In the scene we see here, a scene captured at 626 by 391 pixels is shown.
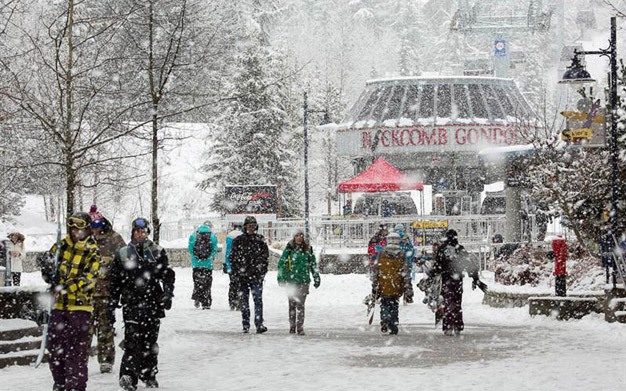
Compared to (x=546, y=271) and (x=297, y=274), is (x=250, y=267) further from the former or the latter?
(x=546, y=271)

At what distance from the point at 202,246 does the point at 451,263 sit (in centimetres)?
692

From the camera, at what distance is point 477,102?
2164 inches

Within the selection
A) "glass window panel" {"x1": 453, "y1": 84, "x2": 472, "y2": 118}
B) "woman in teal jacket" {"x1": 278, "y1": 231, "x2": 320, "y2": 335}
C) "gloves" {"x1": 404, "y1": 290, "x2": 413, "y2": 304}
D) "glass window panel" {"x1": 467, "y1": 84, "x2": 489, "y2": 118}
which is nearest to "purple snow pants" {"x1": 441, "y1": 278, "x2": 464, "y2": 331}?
"woman in teal jacket" {"x1": 278, "y1": 231, "x2": 320, "y2": 335}

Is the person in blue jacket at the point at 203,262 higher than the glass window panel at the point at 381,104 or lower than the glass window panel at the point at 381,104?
lower

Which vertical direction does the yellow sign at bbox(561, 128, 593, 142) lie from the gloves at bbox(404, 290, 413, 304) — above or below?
above

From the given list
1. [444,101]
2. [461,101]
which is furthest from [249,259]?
[461,101]

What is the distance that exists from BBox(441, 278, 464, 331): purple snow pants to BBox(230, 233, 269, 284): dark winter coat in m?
2.89

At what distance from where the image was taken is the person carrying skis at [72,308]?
9883 millimetres

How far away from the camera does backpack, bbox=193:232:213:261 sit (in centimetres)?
2198

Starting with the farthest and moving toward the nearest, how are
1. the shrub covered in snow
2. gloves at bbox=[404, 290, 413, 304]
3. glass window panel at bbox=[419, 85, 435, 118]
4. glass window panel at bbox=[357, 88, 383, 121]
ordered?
glass window panel at bbox=[357, 88, 383, 121]
glass window panel at bbox=[419, 85, 435, 118]
the shrub covered in snow
gloves at bbox=[404, 290, 413, 304]

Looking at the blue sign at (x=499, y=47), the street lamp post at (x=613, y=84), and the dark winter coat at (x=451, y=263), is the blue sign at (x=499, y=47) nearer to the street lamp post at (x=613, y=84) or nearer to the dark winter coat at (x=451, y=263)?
the street lamp post at (x=613, y=84)

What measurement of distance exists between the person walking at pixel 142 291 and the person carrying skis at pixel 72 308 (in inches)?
Answer: 32.4

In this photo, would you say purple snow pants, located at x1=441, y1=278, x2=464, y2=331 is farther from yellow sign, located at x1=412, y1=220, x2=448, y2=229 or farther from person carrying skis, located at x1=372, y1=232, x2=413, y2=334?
yellow sign, located at x1=412, y1=220, x2=448, y2=229

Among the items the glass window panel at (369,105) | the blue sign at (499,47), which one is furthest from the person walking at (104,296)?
the blue sign at (499,47)
